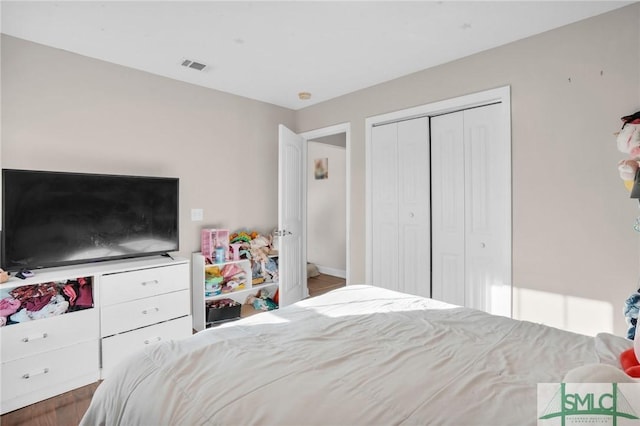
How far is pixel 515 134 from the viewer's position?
252 cm

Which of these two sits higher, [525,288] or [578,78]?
[578,78]

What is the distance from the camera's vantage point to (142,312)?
2.60 metres

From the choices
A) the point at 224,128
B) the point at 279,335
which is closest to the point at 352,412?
the point at 279,335

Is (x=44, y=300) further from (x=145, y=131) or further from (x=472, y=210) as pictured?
(x=472, y=210)

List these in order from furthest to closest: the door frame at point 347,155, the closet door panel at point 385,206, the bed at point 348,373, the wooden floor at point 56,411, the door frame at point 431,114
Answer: the door frame at point 347,155, the closet door panel at point 385,206, the door frame at point 431,114, the wooden floor at point 56,411, the bed at point 348,373

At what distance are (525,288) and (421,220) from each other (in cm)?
100

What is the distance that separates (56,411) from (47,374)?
0.81 feet

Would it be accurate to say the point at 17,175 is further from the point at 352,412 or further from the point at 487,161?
the point at 487,161

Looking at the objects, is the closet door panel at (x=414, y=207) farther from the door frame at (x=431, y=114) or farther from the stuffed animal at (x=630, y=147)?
the stuffed animal at (x=630, y=147)

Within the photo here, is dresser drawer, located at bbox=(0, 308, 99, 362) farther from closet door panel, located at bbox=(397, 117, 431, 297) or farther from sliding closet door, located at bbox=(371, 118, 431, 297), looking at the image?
closet door panel, located at bbox=(397, 117, 431, 297)

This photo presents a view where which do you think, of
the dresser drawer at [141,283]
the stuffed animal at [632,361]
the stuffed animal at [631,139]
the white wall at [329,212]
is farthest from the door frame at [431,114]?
the white wall at [329,212]

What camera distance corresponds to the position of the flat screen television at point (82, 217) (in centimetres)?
225

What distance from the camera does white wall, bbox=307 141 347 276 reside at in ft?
18.3

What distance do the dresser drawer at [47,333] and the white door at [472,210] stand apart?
9.22 feet
